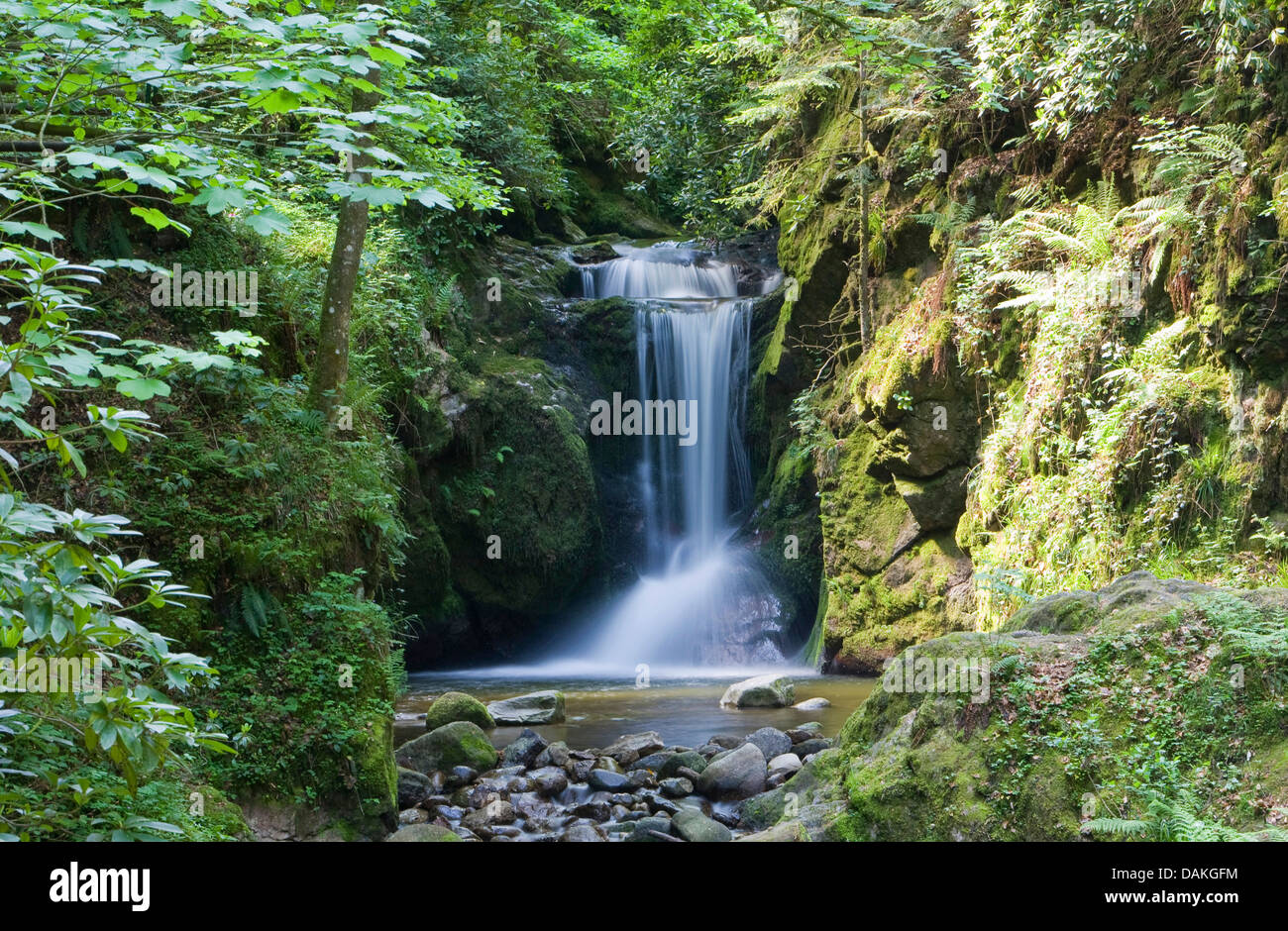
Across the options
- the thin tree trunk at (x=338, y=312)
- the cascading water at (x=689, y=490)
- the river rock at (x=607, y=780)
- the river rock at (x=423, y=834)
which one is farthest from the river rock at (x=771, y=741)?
the cascading water at (x=689, y=490)

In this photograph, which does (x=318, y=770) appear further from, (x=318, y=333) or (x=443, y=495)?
(x=443, y=495)

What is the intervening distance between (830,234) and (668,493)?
520 cm

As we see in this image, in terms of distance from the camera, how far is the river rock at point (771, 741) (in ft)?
30.7

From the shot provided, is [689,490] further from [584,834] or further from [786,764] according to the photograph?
[584,834]

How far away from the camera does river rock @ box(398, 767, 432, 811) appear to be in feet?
26.5

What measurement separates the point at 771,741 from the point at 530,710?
329 centimetres

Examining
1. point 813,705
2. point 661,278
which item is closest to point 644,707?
point 813,705

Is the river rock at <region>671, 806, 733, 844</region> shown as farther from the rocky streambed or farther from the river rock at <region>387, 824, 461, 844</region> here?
the river rock at <region>387, 824, 461, 844</region>

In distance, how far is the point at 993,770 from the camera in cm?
525

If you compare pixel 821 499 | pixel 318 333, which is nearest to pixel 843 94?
pixel 821 499

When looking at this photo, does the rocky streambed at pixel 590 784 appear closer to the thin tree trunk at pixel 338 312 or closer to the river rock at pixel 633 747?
the river rock at pixel 633 747

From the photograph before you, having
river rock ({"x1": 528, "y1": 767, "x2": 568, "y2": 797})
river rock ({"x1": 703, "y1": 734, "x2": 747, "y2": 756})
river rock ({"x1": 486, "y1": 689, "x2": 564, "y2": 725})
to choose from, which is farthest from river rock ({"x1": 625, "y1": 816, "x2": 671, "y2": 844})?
river rock ({"x1": 486, "y1": 689, "x2": 564, "y2": 725})

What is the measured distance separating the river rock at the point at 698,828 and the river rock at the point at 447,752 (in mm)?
2593

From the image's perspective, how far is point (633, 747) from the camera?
9.52 meters
